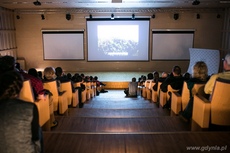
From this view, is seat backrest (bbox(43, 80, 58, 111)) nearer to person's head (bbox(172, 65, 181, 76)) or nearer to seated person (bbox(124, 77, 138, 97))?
person's head (bbox(172, 65, 181, 76))

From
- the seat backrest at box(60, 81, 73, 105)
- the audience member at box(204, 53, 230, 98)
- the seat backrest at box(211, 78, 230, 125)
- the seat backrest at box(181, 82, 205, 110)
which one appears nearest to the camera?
the seat backrest at box(211, 78, 230, 125)

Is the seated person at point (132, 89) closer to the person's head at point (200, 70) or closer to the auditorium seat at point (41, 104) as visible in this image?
the person's head at point (200, 70)

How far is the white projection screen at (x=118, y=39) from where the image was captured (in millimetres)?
10156

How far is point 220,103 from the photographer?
2.77m

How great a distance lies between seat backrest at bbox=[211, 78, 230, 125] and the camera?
2673 millimetres

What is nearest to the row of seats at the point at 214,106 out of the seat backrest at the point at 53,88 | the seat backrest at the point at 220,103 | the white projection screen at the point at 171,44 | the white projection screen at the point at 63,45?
the seat backrest at the point at 220,103

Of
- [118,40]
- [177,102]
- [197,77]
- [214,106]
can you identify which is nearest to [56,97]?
[177,102]

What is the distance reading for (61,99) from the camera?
3768 mm

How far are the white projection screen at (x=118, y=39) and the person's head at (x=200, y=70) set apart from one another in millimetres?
7166

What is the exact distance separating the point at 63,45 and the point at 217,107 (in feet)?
28.4

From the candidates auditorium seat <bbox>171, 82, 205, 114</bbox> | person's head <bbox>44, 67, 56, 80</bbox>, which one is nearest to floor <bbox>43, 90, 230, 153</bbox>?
auditorium seat <bbox>171, 82, 205, 114</bbox>

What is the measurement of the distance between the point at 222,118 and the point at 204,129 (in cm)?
26

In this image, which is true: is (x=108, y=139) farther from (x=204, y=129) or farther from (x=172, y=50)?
(x=172, y=50)

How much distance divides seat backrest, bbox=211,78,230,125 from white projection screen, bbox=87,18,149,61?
7680mm
